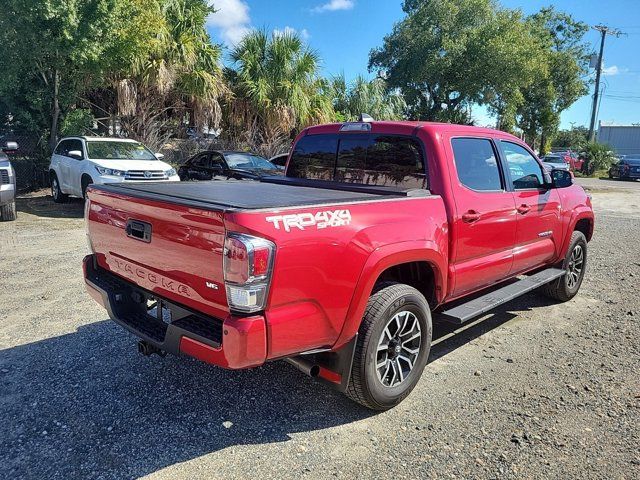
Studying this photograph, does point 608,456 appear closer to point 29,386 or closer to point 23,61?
point 29,386

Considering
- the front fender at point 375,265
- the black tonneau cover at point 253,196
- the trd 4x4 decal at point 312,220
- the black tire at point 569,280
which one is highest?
the black tonneau cover at point 253,196

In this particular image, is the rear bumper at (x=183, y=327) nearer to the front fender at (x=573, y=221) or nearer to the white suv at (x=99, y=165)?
the front fender at (x=573, y=221)

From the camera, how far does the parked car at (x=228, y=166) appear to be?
11909 mm

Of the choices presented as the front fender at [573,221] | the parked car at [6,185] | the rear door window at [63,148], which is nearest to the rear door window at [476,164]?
the front fender at [573,221]

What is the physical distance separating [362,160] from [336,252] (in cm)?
165

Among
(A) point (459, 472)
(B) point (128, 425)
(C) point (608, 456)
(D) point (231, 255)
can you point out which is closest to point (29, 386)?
(B) point (128, 425)

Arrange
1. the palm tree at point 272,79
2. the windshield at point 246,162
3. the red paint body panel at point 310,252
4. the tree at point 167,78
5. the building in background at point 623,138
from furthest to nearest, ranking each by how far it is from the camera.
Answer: the building in background at point 623,138 → the palm tree at point 272,79 → the tree at point 167,78 → the windshield at point 246,162 → the red paint body panel at point 310,252

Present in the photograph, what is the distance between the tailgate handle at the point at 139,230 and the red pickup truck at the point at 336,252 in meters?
0.01

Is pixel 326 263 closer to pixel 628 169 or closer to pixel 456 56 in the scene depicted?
pixel 456 56

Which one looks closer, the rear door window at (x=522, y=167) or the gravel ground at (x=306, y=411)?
the gravel ground at (x=306, y=411)

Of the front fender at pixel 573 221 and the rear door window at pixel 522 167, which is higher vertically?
the rear door window at pixel 522 167

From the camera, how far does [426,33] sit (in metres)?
23.8

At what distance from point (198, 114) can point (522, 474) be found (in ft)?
49.3

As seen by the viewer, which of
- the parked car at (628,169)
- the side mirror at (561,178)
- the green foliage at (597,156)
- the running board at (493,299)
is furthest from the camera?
the green foliage at (597,156)
